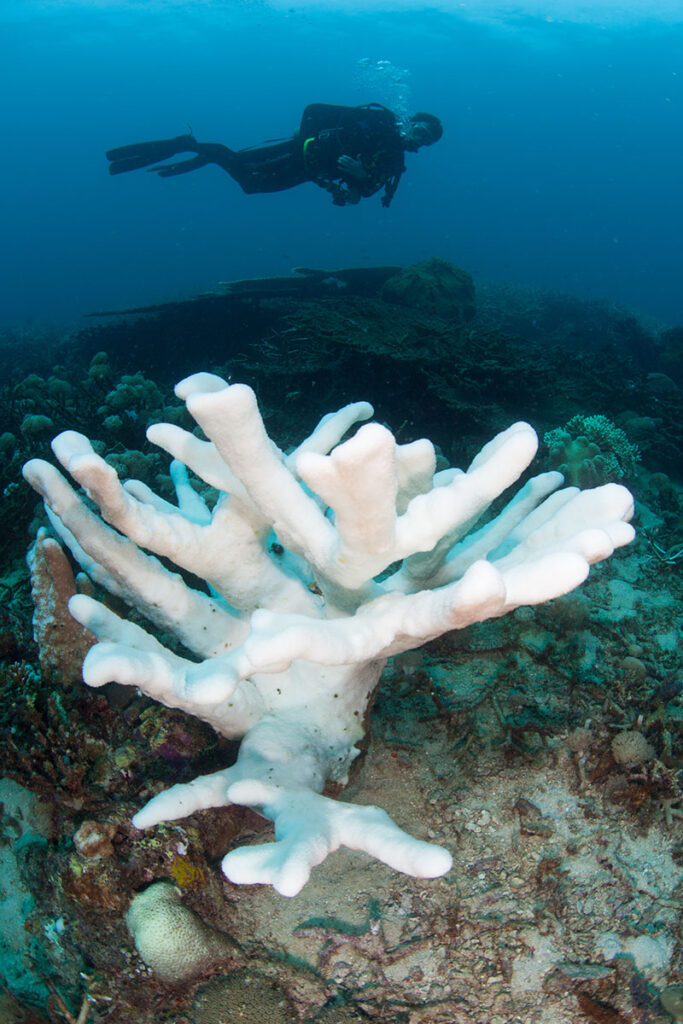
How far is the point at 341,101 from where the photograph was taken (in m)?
121

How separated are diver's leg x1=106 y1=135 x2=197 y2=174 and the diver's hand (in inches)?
265

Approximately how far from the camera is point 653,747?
256cm

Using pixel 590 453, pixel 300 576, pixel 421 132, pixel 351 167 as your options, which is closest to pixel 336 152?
pixel 351 167

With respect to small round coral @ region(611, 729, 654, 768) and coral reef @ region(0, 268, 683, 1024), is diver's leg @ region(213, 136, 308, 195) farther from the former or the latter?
small round coral @ region(611, 729, 654, 768)

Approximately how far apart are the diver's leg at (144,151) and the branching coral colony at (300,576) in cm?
1924

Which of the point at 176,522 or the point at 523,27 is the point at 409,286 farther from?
the point at 523,27

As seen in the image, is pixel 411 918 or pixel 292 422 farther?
pixel 292 422

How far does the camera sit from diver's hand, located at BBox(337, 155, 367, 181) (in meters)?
13.2

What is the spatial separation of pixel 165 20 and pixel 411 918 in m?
121

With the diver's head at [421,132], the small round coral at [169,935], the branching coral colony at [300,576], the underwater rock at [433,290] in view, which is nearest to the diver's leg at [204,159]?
the diver's head at [421,132]

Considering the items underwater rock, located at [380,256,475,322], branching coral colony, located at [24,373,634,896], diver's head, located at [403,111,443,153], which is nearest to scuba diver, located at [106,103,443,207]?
diver's head, located at [403,111,443,153]

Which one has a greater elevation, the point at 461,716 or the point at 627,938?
the point at 461,716

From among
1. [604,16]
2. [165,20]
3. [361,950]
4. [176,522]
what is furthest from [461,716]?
[165,20]

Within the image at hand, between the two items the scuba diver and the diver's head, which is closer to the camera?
the scuba diver
